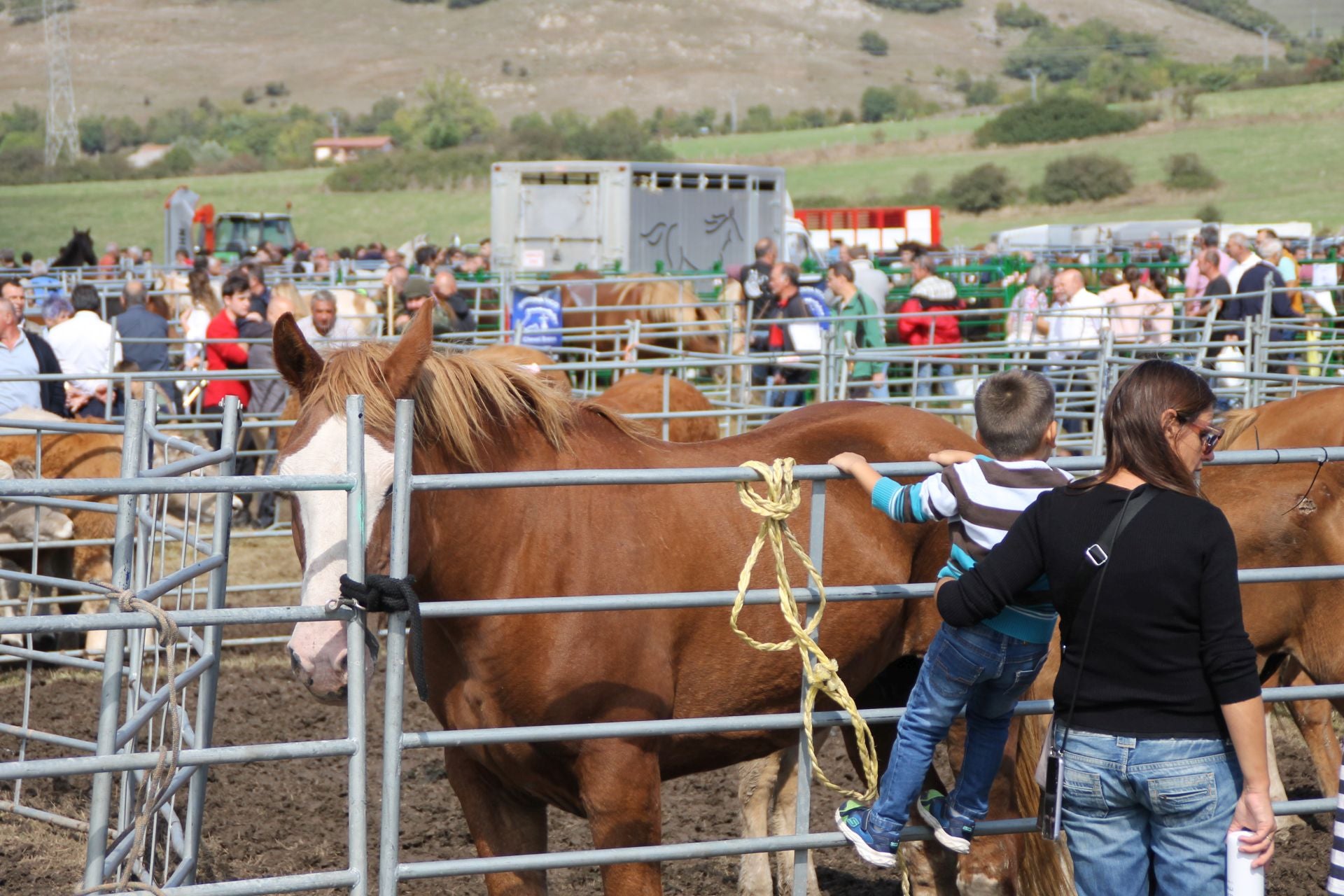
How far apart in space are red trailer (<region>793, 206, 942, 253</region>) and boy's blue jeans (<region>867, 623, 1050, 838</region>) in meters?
32.6

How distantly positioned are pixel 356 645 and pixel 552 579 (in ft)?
2.27

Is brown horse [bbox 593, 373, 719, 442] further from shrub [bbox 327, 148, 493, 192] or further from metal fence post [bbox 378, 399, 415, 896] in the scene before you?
shrub [bbox 327, 148, 493, 192]

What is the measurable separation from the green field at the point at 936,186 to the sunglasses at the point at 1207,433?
45394 millimetres

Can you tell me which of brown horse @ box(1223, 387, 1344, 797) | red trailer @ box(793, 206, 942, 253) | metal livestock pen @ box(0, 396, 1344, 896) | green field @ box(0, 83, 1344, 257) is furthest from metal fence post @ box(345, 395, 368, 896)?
green field @ box(0, 83, 1344, 257)

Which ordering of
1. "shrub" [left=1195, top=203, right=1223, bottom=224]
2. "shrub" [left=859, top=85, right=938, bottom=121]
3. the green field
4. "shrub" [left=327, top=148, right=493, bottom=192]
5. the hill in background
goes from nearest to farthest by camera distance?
"shrub" [left=1195, top=203, right=1223, bottom=224]
the green field
"shrub" [left=327, top=148, right=493, bottom=192]
"shrub" [left=859, top=85, right=938, bottom=121]
the hill in background

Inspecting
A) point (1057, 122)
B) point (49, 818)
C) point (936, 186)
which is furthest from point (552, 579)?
point (1057, 122)

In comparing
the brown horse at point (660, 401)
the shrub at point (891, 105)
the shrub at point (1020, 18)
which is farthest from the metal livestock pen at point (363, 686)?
the shrub at point (1020, 18)

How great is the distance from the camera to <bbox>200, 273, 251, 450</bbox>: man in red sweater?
1018 centimetres

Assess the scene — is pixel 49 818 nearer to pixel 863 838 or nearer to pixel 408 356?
pixel 408 356

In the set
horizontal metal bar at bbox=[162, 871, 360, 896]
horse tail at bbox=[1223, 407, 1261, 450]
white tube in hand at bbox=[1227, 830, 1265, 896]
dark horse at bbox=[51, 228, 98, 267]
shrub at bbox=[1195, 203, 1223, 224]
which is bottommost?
horizontal metal bar at bbox=[162, 871, 360, 896]

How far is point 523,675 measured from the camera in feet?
10.7

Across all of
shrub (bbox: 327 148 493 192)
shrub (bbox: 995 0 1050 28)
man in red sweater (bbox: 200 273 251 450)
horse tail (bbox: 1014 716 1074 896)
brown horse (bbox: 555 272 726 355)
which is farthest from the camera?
shrub (bbox: 995 0 1050 28)

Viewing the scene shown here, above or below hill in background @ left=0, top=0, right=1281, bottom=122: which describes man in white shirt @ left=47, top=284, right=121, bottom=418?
below

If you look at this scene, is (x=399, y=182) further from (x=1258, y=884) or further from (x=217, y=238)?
(x=1258, y=884)
